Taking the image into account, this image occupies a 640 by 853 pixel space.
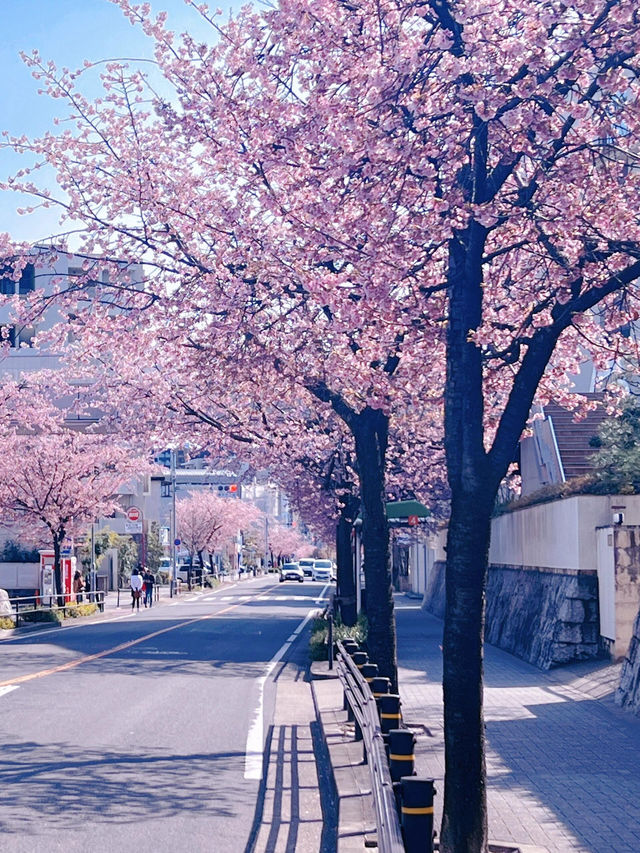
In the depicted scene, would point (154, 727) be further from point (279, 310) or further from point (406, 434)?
point (406, 434)

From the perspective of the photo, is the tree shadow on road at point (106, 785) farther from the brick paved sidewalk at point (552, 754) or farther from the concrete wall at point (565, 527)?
the concrete wall at point (565, 527)

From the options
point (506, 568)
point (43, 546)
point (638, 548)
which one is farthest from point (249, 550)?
point (638, 548)

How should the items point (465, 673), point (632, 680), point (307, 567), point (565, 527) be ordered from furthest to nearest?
point (307, 567)
point (565, 527)
point (632, 680)
point (465, 673)

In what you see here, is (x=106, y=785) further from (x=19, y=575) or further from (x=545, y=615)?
(x=19, y=575)

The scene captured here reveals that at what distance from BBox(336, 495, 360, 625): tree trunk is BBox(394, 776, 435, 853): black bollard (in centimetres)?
1997

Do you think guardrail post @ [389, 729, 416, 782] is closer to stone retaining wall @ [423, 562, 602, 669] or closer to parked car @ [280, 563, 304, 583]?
stone retaining wall @ [423, 562, 602, 669]

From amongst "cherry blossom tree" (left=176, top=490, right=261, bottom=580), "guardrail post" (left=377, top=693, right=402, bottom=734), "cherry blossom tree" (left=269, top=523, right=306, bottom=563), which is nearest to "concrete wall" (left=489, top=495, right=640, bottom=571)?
"guardrail post" (left=377, top=693, right=402, bottom=734)

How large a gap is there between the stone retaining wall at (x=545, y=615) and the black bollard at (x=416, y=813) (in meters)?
13.4

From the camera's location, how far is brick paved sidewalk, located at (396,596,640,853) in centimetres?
750

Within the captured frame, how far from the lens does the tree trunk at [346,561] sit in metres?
26.0

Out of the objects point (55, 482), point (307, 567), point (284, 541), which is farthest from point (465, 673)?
point (284, 541)

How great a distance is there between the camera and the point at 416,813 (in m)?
5.09

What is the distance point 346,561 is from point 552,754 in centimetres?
1703

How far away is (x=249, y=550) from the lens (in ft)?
447
